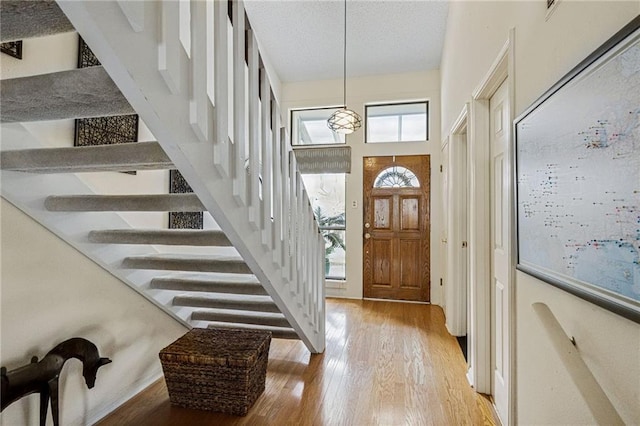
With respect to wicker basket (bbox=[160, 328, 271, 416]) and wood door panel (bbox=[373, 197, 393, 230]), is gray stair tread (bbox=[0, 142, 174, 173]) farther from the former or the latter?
wood door panel (bbox=[373, 197, 393, 230])

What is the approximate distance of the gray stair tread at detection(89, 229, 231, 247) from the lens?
5.05 ft

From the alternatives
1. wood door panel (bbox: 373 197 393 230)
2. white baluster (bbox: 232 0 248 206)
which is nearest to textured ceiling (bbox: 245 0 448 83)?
wood door panel (bbox: 373 197 393 230)

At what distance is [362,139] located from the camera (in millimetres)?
4504

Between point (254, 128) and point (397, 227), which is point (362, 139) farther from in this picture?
point (254, 128)

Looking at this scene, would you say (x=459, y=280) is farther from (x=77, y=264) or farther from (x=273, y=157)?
(x=77, y=264)

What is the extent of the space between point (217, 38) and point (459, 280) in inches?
115

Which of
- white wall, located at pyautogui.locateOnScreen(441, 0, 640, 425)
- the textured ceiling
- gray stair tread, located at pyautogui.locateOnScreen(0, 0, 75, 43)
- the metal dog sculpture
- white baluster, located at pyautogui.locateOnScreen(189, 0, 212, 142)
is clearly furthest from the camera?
the textured ceiling

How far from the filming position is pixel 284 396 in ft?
6.79

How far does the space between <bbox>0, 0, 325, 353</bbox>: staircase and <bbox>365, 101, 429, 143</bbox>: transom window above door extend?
2.64 meters

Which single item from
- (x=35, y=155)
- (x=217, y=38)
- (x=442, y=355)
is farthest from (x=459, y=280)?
(x=35, y=155)

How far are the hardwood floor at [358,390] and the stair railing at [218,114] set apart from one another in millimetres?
518

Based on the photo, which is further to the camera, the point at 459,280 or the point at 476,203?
the point at 459,280

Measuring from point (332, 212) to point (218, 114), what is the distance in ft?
11.8

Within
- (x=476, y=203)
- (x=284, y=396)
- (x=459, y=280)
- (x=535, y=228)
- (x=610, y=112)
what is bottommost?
(x=284, y=396)
